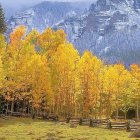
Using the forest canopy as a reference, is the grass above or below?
below

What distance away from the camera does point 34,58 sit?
219ft

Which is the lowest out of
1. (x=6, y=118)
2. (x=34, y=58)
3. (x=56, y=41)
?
(x=6, y=118)

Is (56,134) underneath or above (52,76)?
underneath

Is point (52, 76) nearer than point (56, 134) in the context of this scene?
No

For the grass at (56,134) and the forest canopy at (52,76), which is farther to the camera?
the forest canopy at (52,76)

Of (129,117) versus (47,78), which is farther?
(129,117)

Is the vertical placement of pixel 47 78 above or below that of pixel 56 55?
below

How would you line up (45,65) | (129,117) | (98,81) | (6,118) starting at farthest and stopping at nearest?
(129,117), (98,81), (45,65), (6,118)

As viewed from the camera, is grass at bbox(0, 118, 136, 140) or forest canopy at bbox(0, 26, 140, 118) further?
forest canopy at bbox(0, 26, 140, 118)

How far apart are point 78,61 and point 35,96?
1103 cm

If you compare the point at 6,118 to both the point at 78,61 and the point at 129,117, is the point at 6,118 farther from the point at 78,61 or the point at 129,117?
the point at 129,117

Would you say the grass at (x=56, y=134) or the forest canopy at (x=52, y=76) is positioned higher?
the forest canopy at (x=52, y=76)

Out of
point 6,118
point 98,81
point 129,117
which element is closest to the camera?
point 6,118

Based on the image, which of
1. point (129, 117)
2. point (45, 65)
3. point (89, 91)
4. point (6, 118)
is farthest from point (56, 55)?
point (129, 117)
